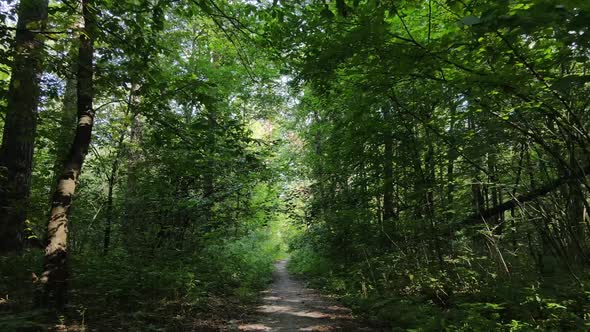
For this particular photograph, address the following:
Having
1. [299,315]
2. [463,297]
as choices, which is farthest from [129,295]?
[463,297]

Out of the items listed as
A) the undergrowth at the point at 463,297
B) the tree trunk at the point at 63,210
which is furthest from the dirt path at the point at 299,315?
the tree trunk at the point at 63,210

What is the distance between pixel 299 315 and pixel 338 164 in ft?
16.3

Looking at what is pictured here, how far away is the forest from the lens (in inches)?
170

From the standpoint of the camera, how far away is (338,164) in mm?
11398

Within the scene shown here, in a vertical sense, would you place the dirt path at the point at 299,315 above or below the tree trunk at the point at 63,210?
below

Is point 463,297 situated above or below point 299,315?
above

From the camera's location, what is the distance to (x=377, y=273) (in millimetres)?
10320

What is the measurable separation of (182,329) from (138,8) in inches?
203

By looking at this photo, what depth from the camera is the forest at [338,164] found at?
14.2 feet

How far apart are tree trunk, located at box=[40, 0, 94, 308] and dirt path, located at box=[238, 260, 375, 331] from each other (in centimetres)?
315

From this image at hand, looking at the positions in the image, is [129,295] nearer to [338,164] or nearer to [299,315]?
[299,315]

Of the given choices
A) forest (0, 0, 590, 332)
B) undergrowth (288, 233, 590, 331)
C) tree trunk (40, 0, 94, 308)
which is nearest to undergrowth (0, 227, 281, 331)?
forest (0, 0, 590, 332)

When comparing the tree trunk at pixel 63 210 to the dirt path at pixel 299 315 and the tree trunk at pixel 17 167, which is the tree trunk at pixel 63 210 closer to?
the tree trunk at pixel 17 167

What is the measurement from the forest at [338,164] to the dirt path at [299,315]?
9cm
